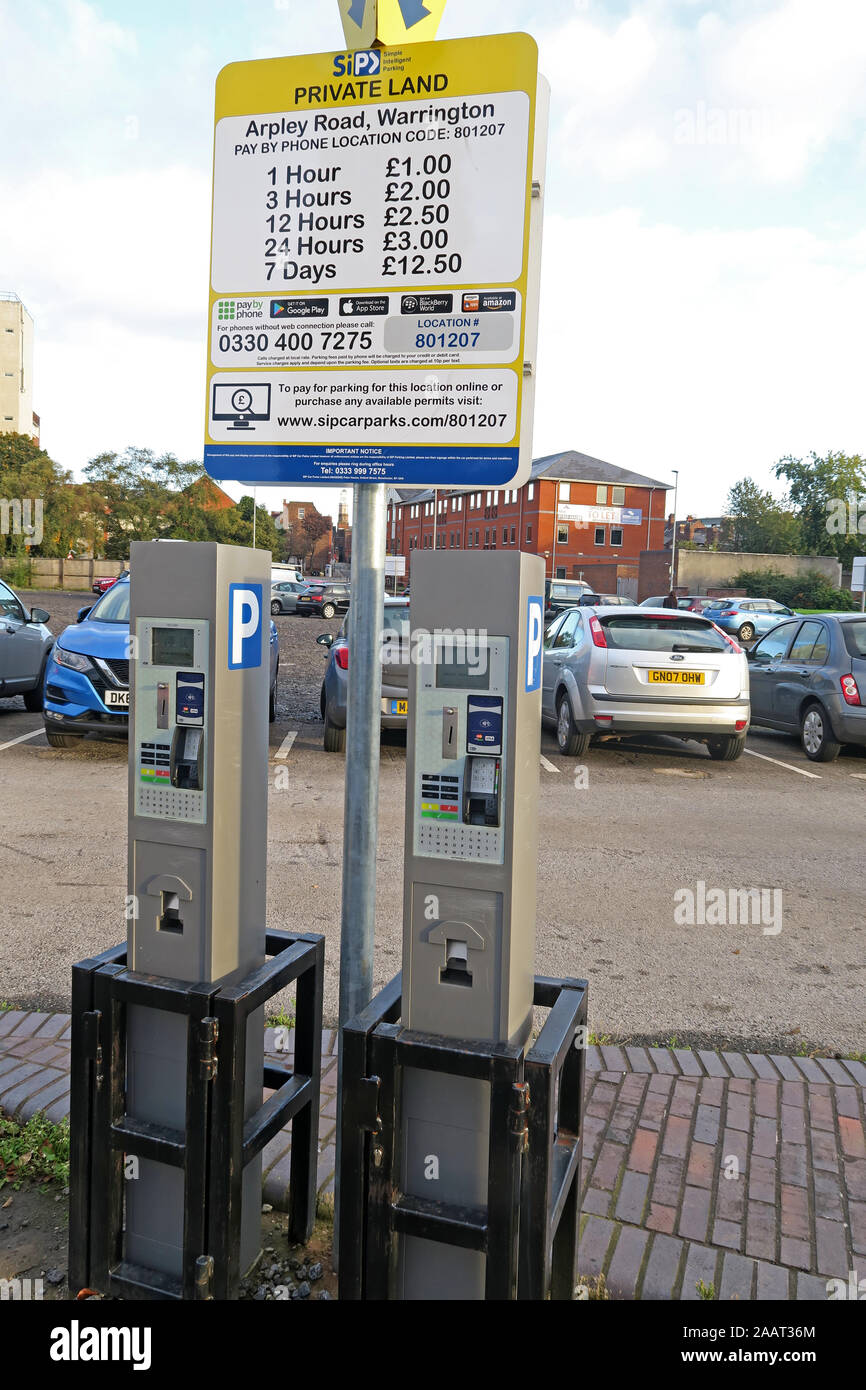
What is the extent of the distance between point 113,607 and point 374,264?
29.4ft

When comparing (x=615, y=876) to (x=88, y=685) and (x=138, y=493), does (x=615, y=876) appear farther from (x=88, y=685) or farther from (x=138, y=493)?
(x=138, y=493)

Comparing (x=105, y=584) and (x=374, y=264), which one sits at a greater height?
(x=374, y=264)

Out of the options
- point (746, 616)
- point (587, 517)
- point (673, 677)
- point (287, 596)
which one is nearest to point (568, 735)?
point (673, 677)

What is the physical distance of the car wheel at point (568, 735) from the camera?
10.8m

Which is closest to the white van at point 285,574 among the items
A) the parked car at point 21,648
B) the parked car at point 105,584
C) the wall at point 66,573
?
the parked car at point 105,584

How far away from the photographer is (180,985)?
2.59 m

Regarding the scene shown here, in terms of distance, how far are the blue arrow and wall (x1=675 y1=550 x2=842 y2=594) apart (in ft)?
212

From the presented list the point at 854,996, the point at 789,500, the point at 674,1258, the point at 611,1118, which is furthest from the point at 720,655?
the point at 789,500

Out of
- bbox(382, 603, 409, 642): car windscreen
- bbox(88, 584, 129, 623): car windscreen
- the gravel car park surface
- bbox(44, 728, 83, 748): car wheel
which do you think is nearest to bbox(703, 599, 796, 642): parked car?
bbox(382, 603, 409, 642): car windscreen

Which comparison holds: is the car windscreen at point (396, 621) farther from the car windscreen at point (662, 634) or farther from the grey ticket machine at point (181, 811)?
the grey ticket machine at point (181, 811)

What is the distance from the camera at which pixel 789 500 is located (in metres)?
91.1

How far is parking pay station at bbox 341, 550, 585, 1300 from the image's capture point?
7.36 feet

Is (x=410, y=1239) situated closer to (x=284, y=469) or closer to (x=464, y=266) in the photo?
(x=284, y=469)
